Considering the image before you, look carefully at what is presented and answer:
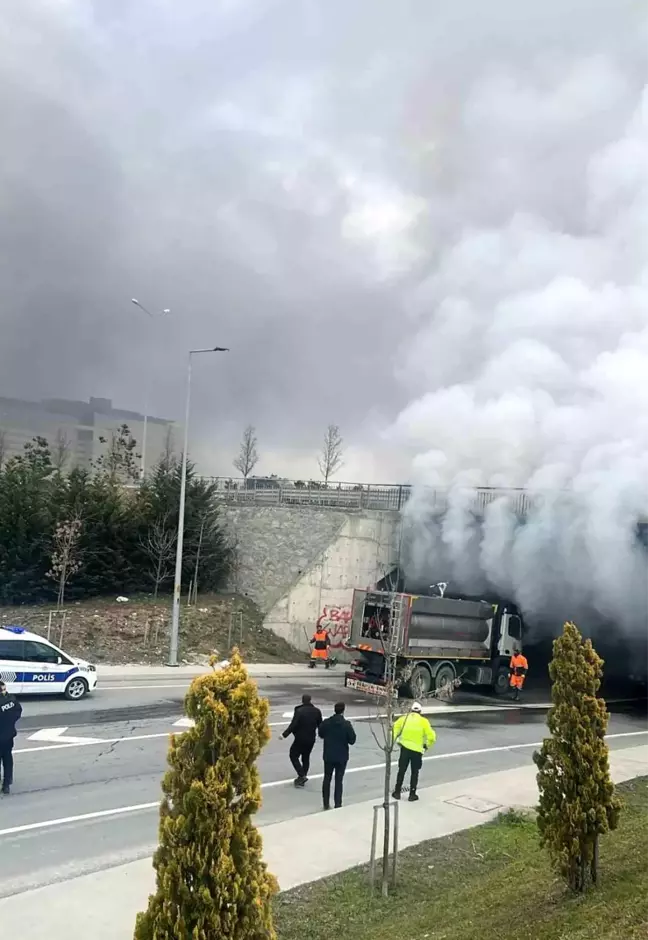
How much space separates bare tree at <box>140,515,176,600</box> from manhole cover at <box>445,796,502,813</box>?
20.1m

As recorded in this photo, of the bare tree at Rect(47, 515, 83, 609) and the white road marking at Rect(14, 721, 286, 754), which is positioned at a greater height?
the bare tree at Rect(47, 515, 83, 609)

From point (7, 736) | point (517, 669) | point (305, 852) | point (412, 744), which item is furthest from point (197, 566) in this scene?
point (305, 852)

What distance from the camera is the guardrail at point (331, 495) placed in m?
27.7

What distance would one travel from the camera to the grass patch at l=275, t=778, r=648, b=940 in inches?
217

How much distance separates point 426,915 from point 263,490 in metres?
27.0

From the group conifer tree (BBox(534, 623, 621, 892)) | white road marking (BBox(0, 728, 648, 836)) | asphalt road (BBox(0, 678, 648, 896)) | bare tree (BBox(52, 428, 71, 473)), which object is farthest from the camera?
bare tree (BBox(52, 428, 71, 473))

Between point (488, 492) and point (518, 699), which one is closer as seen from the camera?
point (518, 699)

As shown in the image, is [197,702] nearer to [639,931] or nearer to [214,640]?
[639,931]

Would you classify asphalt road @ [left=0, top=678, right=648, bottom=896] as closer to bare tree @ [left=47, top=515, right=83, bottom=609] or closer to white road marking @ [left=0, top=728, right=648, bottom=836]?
white road marking @ [left=0, top=728, right=648, bottom=836]

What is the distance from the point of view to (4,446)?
68062 mm

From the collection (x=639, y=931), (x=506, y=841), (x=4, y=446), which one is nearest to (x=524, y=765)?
(x=506, y=841)

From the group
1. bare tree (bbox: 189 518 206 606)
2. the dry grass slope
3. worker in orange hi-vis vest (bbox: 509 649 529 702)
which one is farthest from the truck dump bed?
bare tree (bbox: 189 518 206 606)

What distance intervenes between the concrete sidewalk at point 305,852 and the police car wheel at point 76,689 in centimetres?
905

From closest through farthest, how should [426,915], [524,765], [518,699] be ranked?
[426,915]
[524,765]
[518,699]
